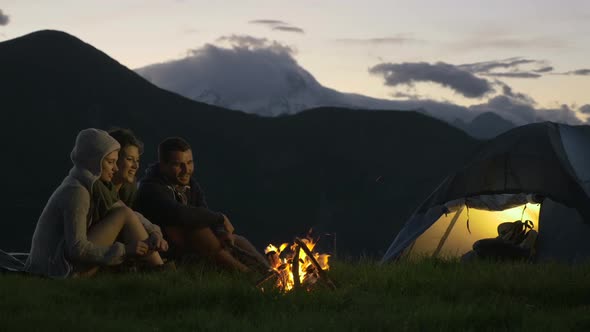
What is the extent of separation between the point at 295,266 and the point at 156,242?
120 cm

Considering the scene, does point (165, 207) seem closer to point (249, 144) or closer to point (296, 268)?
point (296, 268)

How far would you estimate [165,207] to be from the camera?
7.32m

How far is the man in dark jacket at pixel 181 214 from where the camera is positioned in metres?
7.25

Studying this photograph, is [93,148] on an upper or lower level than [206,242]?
upper

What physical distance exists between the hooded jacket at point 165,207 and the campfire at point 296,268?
2.51 ft

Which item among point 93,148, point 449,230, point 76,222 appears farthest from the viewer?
point 449,230

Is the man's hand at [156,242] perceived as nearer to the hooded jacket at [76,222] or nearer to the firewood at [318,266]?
→ the hooded jacket at [76,222]

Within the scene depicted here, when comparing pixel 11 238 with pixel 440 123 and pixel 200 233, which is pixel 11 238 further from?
pixel 200 233

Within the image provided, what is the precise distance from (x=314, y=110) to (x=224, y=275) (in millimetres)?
146822

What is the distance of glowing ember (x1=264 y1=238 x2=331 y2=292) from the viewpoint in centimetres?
658

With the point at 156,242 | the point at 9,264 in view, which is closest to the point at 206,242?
the point at 156,242

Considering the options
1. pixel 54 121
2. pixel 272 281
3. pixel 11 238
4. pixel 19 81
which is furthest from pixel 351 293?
pixel 19 81

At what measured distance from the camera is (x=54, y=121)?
130m

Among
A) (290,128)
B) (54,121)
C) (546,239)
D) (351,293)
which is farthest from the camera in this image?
(290,128)
